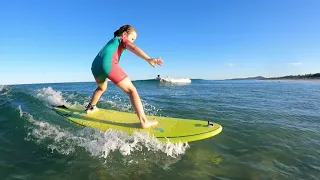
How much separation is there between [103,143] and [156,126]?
132 cm

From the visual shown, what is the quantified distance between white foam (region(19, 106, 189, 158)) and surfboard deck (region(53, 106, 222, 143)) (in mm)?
141

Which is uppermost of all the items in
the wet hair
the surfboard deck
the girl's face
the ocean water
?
the wet hair

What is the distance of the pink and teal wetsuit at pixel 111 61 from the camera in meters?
5.68

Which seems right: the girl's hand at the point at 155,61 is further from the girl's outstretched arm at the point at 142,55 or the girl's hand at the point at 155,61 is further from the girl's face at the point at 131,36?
the girl's face at the point at 131,36

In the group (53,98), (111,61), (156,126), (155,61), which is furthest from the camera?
(53,98)

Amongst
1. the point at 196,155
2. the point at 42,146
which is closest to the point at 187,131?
the point at 196,155

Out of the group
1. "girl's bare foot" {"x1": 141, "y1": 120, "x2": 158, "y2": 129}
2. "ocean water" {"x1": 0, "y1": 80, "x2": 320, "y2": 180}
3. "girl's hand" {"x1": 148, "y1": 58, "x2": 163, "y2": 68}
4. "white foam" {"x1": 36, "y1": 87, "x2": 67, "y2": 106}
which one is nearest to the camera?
"ocean water" {"x1": 0, "y1": 80, "x2": 320, "y2": 180}

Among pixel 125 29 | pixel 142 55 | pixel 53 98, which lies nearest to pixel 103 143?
pixel 142 55

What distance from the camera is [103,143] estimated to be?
5.60 metres

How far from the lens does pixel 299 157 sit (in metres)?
5.86

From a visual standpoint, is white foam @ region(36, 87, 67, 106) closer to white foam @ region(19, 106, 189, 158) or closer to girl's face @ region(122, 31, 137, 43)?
white foam @ region(19, 106, 189, 158)

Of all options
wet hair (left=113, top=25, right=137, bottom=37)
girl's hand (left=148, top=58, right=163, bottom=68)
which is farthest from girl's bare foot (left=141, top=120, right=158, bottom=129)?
wet hair (left=113, top=25, right=137, bottom=37)

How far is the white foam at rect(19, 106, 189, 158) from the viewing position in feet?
17.9

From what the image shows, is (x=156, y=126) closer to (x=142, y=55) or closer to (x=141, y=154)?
(x=141, y=154)
